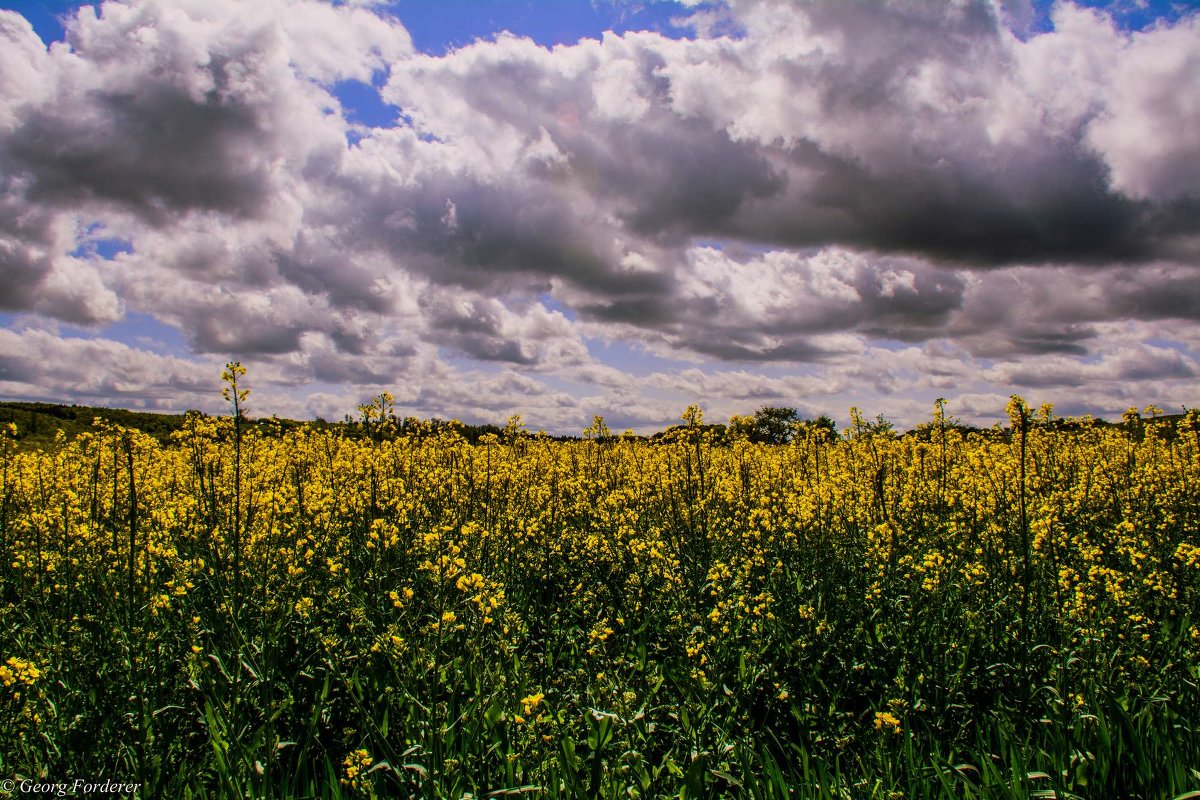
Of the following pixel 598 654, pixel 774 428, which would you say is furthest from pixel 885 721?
pixel 774 428

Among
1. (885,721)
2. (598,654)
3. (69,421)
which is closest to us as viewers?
(885,721)

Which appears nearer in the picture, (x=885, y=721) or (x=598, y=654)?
(x=885, y=721)

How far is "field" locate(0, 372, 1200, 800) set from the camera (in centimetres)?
338

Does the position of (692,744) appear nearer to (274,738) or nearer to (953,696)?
(953,696)

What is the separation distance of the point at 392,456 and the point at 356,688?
8.00 m

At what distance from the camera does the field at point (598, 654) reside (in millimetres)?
3375


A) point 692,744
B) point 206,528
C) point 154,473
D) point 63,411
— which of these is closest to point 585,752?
point 692,744

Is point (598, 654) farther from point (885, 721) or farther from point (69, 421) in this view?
point (69, 421)

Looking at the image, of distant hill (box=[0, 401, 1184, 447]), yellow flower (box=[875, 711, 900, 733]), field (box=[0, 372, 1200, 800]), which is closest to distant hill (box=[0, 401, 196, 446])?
distant hill (box=[0, 401, 1184, 447])

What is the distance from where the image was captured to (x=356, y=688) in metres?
4.16

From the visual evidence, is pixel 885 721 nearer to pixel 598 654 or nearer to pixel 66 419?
pixel 598 654

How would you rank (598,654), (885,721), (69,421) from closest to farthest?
(885,721) < (598,654) < (69,421)

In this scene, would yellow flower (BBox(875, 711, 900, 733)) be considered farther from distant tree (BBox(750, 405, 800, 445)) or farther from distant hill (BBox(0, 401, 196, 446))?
distant hill (BBox(0, 401, 196, 446))

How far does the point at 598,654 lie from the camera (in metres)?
4.45
